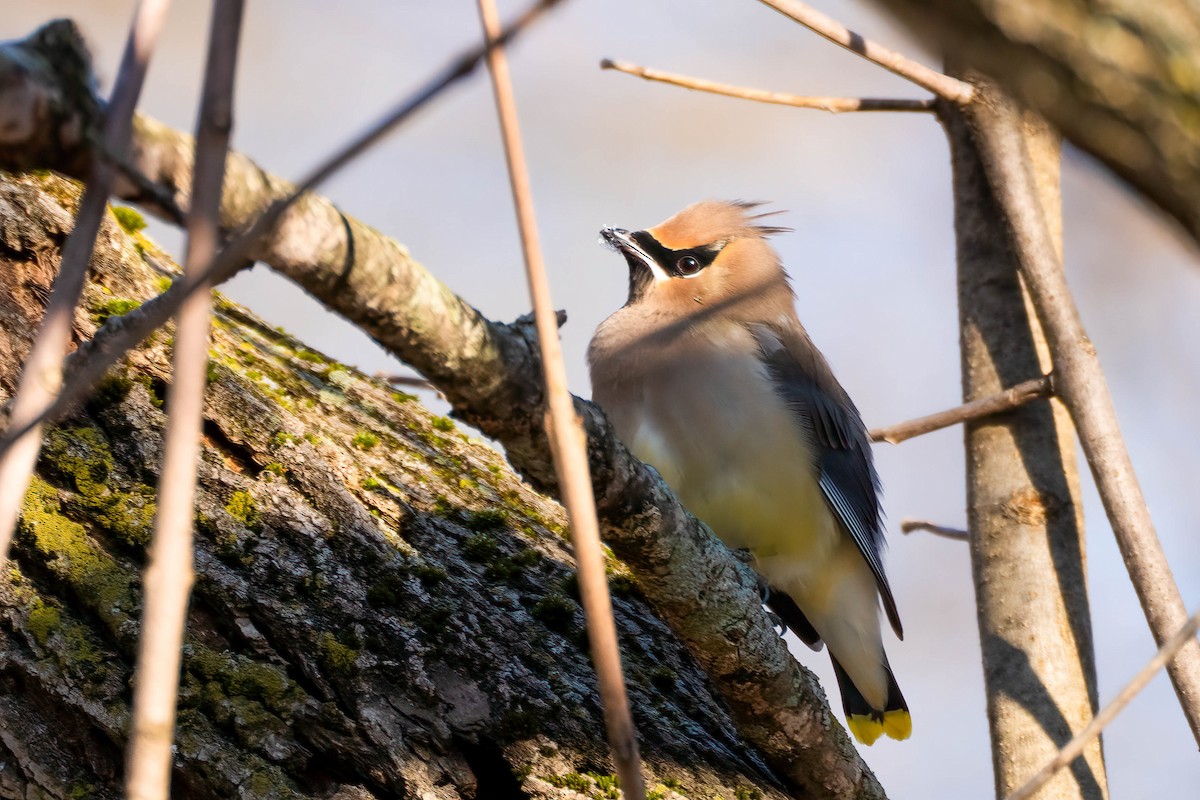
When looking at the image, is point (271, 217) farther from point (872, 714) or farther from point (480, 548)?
point (872, 714)

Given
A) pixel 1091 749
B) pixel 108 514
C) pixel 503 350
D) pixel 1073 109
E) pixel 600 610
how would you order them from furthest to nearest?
pixel 1091 749 → pixel 108 514 → pixel 503 350 → pixel 600 610 → pixel 1073 109

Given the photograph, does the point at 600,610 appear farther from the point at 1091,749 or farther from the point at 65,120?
the point at 1091,749

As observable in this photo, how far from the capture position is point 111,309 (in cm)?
291

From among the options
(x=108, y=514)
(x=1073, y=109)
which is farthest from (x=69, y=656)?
(x=1073, y=109)

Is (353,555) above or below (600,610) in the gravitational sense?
above

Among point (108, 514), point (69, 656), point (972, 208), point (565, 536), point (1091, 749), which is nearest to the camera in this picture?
point (69, 656)

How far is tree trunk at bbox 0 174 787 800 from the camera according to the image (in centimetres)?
234

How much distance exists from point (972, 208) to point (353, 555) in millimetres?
1955

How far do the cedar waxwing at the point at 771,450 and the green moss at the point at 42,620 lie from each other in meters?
2.36

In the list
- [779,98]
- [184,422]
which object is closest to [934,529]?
[779,98]

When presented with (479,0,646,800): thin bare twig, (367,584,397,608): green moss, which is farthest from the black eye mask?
(479,0,646,800): thin bare twig

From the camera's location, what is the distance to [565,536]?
10.9ft

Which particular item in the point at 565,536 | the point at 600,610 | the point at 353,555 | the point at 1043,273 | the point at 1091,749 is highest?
the point at 1043,273

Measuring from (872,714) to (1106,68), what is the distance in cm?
379
